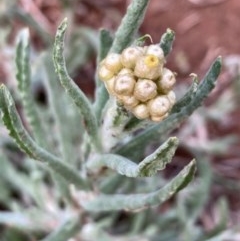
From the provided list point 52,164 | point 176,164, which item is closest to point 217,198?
point 176,164

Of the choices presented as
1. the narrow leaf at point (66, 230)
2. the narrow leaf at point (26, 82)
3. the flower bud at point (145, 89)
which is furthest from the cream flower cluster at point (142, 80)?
the narrow leaf at point (66, 230)

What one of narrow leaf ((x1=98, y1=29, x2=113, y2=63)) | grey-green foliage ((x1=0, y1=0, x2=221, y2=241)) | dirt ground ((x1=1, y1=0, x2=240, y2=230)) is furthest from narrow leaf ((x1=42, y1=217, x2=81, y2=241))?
dirt ground ((x1=1, y1=0, x2=240, y2=230))

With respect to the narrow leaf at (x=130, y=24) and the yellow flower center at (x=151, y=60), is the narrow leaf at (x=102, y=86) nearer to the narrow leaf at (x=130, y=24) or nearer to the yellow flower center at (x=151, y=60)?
the narrow leaf at (x=130, y=24)

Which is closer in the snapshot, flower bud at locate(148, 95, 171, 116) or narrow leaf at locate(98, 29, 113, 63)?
flower bud at locate(148, 95, 171, 116)

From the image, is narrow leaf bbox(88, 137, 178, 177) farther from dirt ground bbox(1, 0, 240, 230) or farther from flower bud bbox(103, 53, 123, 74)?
dirt ground bbox(1, 0, 240, 230)

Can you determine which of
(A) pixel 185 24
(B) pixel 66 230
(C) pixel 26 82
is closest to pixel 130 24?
(C) pixel 26 82
